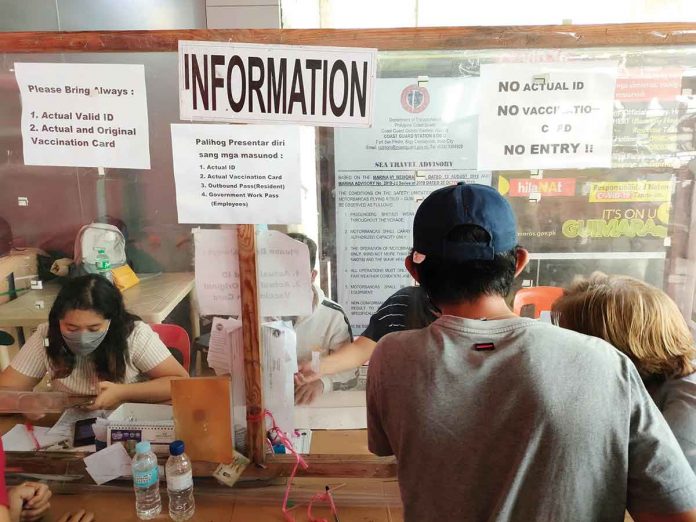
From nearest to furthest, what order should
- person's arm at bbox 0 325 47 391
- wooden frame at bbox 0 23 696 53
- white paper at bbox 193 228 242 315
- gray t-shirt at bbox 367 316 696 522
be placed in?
gray t-shirt at bbox 367 316 696 522 → wooden frame at bbox 0 23 696 53 → white paper at bbox 193 228 242 315 → person's arm at bbox 0 325 47 391

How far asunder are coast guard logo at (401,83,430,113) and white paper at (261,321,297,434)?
556 mm

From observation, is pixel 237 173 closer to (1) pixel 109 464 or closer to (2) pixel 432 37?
(2) pixel 432 37

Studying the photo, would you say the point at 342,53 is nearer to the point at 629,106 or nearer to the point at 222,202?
the point at 222,202

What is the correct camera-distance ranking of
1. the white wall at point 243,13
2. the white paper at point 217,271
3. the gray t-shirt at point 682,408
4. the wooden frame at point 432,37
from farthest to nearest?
the white wall at point 243,13, the white paper at point 217,271, the wooden frame at point 432,37, the gray t-shirt at point 682,408

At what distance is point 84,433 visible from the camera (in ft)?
3.97

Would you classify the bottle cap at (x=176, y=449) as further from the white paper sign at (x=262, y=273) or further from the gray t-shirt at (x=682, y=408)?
the gray t-shirt at (x=682, y=408)

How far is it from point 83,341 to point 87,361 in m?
0.05

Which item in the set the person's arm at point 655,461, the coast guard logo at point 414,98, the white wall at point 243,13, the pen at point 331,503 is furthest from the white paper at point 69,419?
the white wall at point 243,13

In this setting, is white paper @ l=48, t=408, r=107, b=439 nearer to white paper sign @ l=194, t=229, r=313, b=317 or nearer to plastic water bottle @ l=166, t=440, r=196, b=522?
plastic water bottle @ l=166, t=440, r=196, b=522

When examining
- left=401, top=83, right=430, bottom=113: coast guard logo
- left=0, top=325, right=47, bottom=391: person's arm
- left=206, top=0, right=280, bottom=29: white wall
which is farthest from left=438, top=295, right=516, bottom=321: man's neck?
left=206, top=0, right=280, bottom=29: white wall

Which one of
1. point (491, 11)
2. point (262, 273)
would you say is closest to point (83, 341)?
point (262, 273)

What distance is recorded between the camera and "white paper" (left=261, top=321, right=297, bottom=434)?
1.15m

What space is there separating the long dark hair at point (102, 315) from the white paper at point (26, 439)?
0.50 feet

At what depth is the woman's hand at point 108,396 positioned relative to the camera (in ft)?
3.98
